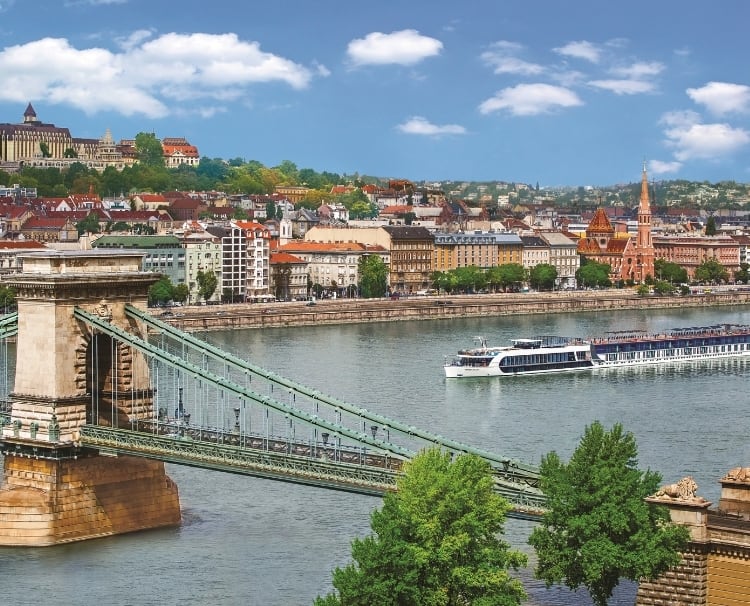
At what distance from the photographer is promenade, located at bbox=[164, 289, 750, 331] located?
7700cm

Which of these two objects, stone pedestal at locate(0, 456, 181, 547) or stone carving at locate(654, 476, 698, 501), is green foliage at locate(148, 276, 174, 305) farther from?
stone carving at locate(654, 476, 698, 501)

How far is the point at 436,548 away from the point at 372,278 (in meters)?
Answer: 75.7

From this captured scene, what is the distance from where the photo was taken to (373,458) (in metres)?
25.4

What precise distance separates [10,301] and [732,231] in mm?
83789

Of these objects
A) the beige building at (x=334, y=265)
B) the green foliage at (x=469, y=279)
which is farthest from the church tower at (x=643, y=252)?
the beige building at (x=334, y=265)

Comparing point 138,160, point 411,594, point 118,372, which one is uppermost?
point 138,160

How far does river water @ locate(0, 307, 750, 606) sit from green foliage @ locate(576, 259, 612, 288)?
3679 centimetres

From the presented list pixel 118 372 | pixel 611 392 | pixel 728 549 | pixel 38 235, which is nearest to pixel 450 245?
pixel 38 235

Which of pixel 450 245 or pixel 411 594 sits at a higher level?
pixel 450 245

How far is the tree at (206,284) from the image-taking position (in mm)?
85750

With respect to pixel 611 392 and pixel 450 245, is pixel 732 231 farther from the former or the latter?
pixel 611 392

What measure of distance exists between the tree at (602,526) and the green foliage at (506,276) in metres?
81.7

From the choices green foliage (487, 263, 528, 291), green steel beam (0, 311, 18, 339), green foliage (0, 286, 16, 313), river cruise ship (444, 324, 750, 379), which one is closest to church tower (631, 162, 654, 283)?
green foliage (487, 263, 528, 291)

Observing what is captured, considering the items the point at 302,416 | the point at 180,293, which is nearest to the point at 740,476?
the point at 302,416
